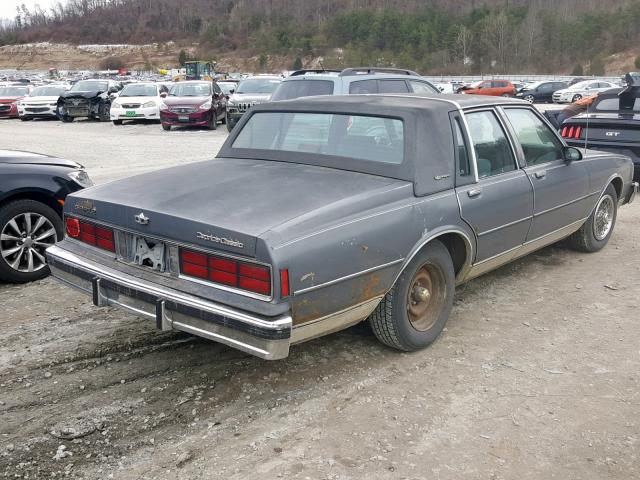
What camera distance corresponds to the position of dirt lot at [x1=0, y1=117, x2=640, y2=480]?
3.00 metres

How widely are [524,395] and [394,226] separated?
118 cm

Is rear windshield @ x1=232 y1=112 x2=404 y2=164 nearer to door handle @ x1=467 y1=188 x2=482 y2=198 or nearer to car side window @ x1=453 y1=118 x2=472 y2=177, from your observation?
car side window @ x1=453 y1=118 x2=472 y2=177

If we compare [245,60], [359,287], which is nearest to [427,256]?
[359,287]

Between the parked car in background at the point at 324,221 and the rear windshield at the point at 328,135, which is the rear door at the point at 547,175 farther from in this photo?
the rear windshield at the point at 328,135

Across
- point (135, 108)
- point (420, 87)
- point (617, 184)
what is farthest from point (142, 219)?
point (135, 108)

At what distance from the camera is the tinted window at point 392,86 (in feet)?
35.2

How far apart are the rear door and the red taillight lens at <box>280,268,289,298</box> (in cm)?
256

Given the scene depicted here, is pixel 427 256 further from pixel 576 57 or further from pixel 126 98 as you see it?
pixel 576 57

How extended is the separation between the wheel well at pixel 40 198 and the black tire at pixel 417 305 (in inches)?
125

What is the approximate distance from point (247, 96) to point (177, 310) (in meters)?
15.7

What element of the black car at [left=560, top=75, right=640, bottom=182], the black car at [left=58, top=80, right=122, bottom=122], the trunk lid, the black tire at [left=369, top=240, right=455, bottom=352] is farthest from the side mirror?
the black car at [left=58, top=80, right=122, bottom=122]

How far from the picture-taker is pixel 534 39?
3401 inches

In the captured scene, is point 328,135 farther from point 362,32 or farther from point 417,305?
point 362,32

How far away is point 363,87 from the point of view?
10.3 meters
